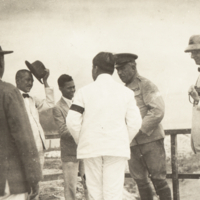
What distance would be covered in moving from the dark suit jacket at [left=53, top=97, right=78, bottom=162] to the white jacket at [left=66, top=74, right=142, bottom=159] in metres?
0.70

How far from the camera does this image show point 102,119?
2.99m

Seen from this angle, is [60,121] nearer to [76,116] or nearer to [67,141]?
[67,141]

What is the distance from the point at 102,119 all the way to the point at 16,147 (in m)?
0.80

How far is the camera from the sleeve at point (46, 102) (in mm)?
3920

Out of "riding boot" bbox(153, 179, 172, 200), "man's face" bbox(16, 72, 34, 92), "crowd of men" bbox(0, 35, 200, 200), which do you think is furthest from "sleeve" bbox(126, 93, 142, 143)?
"man's face" bbox(16, 72, 34, 92)

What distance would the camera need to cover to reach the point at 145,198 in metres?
3.75

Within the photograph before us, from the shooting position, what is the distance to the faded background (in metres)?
3.96

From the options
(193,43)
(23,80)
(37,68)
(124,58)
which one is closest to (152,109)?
(124,58)

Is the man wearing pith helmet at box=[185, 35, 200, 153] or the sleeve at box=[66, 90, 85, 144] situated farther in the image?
the man wearing pith helmet at box=[185, 35, 200, 153]

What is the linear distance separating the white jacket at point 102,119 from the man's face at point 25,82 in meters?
1.08

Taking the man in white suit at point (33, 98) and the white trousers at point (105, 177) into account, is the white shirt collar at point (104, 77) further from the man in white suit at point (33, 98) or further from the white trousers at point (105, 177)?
the man in white suit at point (33, 98)

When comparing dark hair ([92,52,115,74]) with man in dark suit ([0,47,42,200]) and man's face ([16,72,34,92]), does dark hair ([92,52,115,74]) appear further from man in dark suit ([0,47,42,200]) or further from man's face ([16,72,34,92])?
man's face ([16,72,34,92])

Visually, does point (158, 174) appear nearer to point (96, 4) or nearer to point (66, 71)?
point (66, 71)

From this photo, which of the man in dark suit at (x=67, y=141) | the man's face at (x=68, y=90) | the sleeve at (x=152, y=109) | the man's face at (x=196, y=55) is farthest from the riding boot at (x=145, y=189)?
the man's face at (x=196, y=55)
